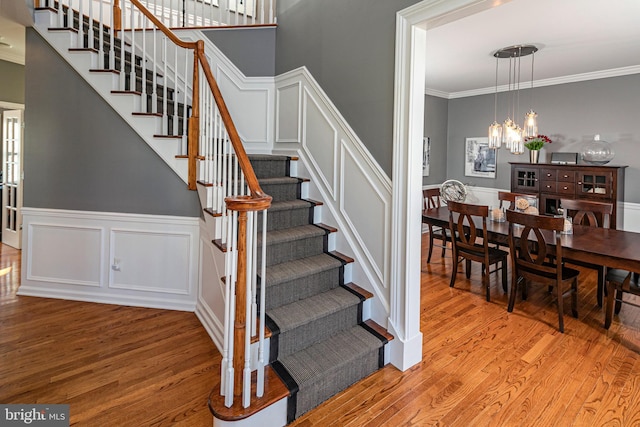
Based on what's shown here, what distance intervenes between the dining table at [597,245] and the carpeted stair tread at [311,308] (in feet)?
6.10

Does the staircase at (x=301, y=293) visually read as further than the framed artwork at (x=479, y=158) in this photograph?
No

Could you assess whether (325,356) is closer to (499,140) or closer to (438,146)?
(499,140)

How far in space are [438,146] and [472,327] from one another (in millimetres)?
4747

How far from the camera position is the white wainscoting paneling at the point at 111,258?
329 centimetres

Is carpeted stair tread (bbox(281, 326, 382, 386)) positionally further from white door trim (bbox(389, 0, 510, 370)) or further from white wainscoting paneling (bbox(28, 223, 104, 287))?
white wainscoting paneling (bbox(28, 223, 104, 287))

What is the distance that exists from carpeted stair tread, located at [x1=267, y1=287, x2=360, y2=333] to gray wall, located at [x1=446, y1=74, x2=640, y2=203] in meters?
4.76

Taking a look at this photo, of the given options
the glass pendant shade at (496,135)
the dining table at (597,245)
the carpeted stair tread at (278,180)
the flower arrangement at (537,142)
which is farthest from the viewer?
the flower arrangement at (537,142)

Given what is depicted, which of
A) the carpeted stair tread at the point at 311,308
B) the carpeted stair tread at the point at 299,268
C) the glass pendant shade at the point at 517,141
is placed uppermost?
the glass pendant shade at the point at 517,141

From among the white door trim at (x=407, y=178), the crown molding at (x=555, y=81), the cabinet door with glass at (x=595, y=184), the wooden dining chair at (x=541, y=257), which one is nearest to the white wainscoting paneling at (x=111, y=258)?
the white door trim at (x=407, y=178)

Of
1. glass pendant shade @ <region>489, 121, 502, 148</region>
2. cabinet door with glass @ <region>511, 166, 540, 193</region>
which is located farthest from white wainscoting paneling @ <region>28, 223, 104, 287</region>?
cabinet door with glass @ <region>511, 166, 540, 193</region>

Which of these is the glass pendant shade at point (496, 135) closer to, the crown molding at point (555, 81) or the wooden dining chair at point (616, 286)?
the wooden dining chair at point (616, 286)

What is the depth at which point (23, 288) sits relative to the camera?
140 inches

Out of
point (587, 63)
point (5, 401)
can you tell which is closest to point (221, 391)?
point (5, 401)

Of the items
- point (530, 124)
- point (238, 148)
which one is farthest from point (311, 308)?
point (530, 124)
